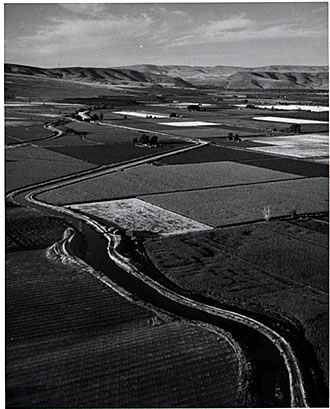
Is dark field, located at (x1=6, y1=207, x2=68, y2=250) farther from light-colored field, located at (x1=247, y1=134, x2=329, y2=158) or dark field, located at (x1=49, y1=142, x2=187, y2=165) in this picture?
light-colored field, located at (x1=247, y1=134, x2=329, y2=158)

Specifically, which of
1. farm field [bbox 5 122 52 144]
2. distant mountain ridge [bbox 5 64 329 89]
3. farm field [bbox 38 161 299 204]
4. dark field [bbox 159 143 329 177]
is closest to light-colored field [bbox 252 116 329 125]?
dark field [bbox 159 143 329 177]

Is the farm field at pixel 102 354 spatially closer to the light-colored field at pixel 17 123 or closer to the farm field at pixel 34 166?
the farm field at pixel 34 166

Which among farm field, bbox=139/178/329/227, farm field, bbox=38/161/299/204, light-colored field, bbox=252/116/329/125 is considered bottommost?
farm field, bbox=139/178/329/227

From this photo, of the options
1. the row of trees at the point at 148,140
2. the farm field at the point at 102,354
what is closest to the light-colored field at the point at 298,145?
the row of trees at the point at 148,140

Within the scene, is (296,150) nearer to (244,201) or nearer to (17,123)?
(244,201)

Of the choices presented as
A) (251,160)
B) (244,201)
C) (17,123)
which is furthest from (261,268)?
(17,123)
